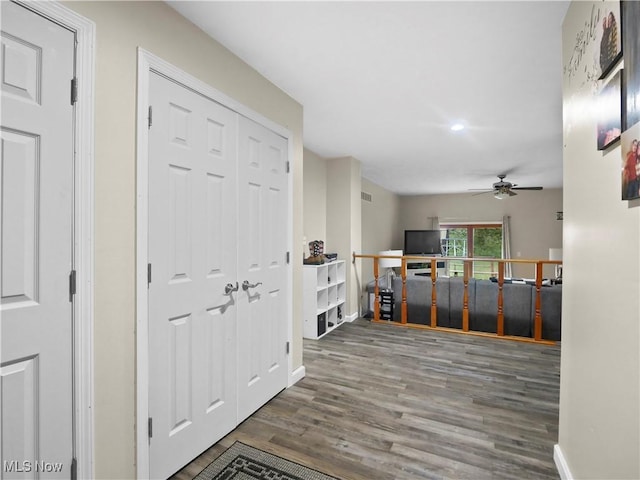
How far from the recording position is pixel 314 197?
4.45 metres

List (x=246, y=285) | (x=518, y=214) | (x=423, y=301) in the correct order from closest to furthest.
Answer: (x=246, y=285) < (x=423, y=301) < (x=518, y=214)

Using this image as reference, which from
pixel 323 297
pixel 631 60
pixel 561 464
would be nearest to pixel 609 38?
pixel 631 60

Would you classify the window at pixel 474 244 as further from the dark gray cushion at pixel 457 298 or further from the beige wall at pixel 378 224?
the dark gray cushion at pixel 457 298

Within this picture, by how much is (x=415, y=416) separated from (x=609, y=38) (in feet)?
7.40

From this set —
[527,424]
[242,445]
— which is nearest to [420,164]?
[527,424]

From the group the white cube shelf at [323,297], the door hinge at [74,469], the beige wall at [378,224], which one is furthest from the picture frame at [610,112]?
the beige wall at [378,224]

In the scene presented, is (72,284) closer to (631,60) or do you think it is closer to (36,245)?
(36,245)

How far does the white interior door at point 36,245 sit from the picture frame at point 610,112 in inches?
77.0

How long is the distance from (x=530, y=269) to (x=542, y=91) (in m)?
6.49

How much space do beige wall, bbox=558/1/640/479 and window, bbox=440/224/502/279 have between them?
711cm

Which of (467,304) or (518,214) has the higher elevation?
(518,214)

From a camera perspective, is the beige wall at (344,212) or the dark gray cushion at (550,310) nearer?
the dark gray cushion at (550,310)

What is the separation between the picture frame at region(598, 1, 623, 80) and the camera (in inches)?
40.4

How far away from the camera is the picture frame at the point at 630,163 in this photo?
35.5 inches
